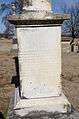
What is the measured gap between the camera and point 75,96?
9922mm

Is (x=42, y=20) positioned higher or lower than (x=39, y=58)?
higher

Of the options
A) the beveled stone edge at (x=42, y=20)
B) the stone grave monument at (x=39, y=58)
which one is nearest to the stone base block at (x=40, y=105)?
the stone grave monument at (x=39, y=58)

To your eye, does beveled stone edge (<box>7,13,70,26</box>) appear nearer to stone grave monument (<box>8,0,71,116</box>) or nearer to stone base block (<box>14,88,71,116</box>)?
stone grave monument (<box>8,0,71,116</box>)

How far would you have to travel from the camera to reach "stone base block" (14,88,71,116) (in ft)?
18.7

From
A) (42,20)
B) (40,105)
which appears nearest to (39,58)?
(42,20)

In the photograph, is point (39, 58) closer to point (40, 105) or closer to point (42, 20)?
point (42, 20)

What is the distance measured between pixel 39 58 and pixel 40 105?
2.93ft

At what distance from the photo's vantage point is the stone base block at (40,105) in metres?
5.69

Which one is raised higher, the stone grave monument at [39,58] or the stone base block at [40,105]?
the stone grave monument at [39,58]

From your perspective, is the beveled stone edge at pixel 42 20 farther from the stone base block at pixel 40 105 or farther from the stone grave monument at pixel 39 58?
the stone base block at pixel 40 105

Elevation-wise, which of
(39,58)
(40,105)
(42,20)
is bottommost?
(40,105)

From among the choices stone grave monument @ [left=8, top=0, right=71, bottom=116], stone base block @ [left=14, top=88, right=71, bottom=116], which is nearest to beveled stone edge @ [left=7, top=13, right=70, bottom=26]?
stone grave monument @ [left=8, top=0, right=71, bottom=116]

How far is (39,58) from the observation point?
5.67 meters

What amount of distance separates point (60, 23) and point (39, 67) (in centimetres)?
91
